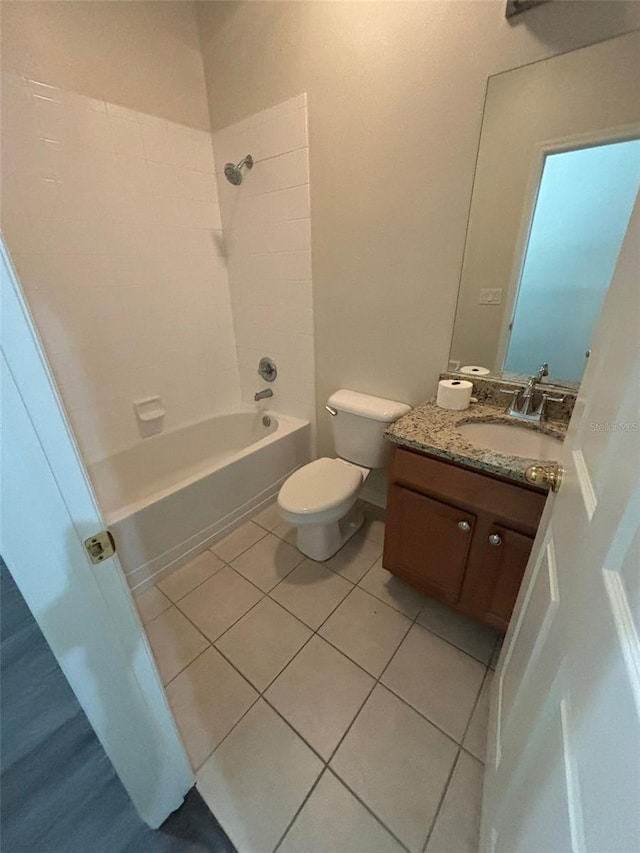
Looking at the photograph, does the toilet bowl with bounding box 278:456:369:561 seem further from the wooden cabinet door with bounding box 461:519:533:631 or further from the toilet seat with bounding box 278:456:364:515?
the wooden cabinet door with bounding box 461:519:533:631

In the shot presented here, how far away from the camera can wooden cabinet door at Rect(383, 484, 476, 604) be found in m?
1.16

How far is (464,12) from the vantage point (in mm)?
1104

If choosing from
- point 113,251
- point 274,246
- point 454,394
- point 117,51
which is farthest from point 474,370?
point 117,51

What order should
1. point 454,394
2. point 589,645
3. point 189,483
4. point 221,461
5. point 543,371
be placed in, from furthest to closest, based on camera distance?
1. point 221,461
2. point 189,483
3. point 454,394
4. point 543,371
5. point 589,645

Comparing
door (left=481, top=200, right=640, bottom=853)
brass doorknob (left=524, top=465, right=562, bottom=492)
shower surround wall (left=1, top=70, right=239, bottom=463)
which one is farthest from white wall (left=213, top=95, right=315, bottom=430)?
door (left=481, top=200, right=640, bottom=853)

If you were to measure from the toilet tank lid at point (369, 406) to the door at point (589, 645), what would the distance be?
88 cm

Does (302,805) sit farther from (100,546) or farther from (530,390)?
(530,390)

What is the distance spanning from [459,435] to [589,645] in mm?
827

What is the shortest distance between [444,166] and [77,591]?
171 centimetres

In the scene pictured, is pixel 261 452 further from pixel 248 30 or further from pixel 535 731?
pixel 248 30

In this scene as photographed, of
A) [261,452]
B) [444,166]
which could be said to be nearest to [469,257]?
[444,166]

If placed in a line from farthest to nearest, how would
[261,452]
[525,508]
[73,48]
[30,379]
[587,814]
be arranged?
[261,452] → [73,48] → [525,508] → [30,379] → [587,814]

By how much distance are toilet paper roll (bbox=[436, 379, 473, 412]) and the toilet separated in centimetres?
25

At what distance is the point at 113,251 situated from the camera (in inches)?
70.2
